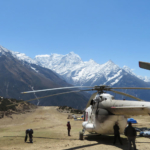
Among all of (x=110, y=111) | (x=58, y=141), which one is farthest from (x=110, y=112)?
(x=58, y=141)

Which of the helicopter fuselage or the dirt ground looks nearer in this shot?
the helicopter fuselage

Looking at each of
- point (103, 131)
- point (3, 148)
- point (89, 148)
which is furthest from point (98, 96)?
point (3, 148)

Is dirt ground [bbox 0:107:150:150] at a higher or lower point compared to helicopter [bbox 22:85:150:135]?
lower

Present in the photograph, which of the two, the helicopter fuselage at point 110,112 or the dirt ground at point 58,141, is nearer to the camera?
the helicopter fuselage at point 110,112

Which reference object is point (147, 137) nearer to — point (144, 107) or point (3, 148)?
point (144, 107)

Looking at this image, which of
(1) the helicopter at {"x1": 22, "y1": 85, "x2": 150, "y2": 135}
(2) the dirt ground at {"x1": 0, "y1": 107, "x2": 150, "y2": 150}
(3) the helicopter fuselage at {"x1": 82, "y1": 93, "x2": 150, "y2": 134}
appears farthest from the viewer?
(2) the dirt ground at {"x1": 0, "y1": 107, "x2": 150, "y2": 150}

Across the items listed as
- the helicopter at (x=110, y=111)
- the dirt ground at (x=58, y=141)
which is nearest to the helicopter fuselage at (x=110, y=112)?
the helicopter at (x=110, y=111)

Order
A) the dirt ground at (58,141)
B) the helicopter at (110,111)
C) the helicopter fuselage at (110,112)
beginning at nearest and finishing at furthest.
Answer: the helicopter at (110,111)
the helicopter fuselage at (110,112)
the dirt ground at (58,141)

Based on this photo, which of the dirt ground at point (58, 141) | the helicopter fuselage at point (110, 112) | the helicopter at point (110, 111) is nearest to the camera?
the helicopter at point (110, 111)

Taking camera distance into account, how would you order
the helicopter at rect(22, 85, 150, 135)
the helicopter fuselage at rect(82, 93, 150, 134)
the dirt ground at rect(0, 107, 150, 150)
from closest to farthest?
the helicopter at rect(22, 85, 150, 135), the helicopter fuselage at rect(82, 93, 150, 134), the dirt ground at rect(0, 107, 150, 150)

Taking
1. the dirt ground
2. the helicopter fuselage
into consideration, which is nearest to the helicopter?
the helicopter fuselage

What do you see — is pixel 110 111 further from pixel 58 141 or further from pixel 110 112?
pixel 58 141

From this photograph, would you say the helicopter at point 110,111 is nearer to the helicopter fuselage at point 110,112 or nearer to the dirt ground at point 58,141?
the helicopter fuselage at point 110,112

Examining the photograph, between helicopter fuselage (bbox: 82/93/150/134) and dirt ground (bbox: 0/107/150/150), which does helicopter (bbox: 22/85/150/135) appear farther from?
dirt ground (bbox: 0/107/150/150)
